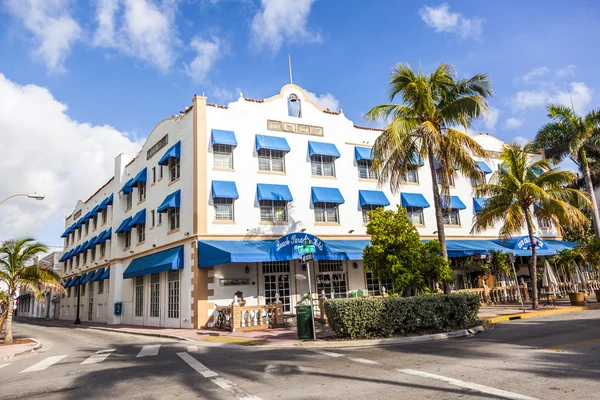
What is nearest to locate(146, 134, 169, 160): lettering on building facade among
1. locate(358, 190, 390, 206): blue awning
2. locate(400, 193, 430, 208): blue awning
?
locate(358, 190, 390, 206): blue awning

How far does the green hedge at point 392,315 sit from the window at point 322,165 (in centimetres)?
1075

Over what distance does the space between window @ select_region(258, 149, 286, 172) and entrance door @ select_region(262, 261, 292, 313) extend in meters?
4.76

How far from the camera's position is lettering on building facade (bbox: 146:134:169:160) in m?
24.6

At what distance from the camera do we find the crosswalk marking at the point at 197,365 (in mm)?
8609

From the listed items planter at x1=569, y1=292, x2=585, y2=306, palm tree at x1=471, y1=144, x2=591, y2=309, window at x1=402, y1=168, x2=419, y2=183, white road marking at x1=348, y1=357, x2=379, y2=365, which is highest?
window at x1=402, y1=168, x2=419, y2=183

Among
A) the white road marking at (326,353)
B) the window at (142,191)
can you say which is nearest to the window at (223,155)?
the window at (142,191)

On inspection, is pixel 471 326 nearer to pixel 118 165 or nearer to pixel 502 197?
pixel 502 197

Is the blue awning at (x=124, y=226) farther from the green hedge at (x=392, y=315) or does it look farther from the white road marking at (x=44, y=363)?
the green hedge at (x=392, y=315)

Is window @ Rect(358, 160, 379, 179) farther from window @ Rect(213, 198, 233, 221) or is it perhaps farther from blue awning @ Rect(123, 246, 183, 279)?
blue awning @ Rect(123, 246, 183, 279)

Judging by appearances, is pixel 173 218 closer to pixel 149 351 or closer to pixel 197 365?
pixel 149 351

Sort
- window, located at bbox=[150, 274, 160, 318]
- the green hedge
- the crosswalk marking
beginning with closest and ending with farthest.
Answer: the crosswalk marking, the green hedge, window, located at bbox=[150, 274, 160, 318]

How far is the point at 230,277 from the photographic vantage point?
19.9 meters

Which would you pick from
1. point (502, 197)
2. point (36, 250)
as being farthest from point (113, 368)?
point (502, 197)

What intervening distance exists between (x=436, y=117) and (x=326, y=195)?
25.0 ft
